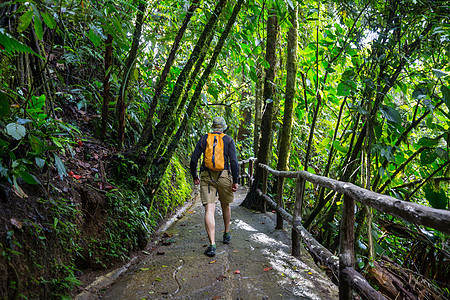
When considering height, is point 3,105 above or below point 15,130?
above

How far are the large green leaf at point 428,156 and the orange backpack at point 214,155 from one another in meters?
2.43

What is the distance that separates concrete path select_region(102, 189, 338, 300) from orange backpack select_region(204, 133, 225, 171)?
44.6 inches

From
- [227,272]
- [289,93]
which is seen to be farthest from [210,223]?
[289,93]

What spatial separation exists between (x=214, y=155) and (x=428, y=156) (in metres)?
2.59

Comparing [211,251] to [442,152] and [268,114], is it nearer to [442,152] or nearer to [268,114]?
[442,152]

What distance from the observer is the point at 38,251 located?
243 centimetres

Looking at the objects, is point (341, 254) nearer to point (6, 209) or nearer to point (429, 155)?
point (429, 155)

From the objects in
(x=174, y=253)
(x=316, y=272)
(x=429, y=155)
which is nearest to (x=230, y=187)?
(x=174, y=253)

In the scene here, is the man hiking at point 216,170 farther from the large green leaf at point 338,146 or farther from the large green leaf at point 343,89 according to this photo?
the large green leaf at point 343,89

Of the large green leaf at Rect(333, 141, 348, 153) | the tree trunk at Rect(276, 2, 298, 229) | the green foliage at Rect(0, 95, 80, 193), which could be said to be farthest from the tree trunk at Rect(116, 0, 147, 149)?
the large green leaf at Rect(333, 141, 348, 153)

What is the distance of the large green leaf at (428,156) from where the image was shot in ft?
11.1

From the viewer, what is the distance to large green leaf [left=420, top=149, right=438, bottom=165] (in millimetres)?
3389

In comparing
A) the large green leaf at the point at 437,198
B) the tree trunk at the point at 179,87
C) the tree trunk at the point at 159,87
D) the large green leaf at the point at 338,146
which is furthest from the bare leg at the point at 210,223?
the large green leaf at the point at 437,198

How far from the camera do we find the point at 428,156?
345 centimetres
